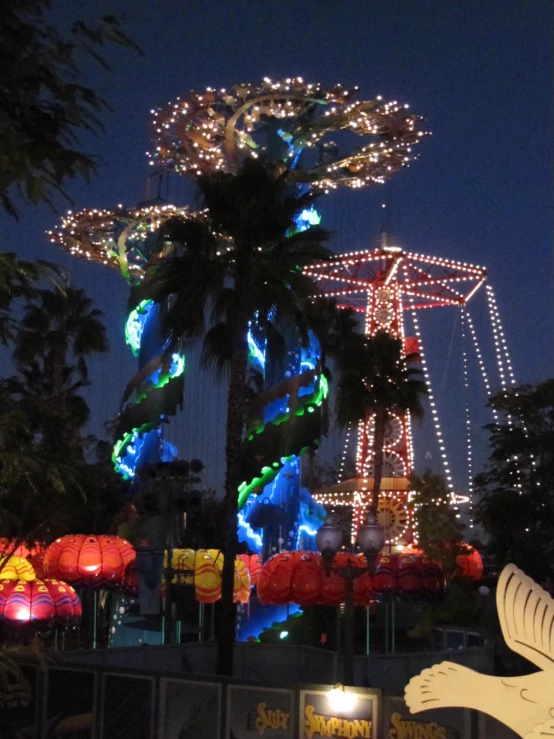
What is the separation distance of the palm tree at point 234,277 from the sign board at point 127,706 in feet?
21.7

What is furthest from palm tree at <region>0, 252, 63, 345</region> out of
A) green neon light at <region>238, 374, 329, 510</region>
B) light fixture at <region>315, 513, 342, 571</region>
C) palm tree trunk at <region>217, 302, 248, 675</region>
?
green neon light at <region>238, 374, 329, 510</region>

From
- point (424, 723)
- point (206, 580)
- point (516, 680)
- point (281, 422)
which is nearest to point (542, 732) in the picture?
point (516, 680)

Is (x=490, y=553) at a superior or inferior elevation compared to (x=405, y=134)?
inferior

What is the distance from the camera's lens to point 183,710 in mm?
10039

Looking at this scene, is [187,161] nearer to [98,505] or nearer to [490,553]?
[98,505]

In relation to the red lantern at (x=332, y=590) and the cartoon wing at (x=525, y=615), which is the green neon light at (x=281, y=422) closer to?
the red lantern at (x=332, y=590)

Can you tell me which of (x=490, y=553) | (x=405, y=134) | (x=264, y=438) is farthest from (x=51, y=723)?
(x=405, y=134)

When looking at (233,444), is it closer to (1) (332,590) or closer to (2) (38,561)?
(1) (332,590)

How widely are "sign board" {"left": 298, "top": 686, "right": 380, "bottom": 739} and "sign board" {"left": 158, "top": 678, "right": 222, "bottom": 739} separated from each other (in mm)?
1210

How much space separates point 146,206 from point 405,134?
9.13 meters

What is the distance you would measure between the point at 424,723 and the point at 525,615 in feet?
6.46

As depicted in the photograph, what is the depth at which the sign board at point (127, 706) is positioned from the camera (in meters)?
10.1

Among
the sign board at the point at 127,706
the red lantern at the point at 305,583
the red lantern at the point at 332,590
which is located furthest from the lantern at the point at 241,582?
the sign board at the point at 127,706

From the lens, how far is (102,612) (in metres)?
29.5
